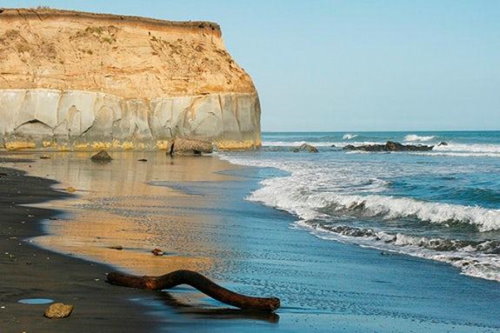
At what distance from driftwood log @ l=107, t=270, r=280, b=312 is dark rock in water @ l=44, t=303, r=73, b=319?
4.37 feet

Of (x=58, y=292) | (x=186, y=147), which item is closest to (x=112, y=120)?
(x=186, y=147)

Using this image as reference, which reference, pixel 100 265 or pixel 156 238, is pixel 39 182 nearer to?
pixel 156 238

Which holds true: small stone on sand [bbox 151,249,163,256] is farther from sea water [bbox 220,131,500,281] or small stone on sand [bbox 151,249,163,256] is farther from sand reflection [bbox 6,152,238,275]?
sea water [bbox 220,131,500,281]

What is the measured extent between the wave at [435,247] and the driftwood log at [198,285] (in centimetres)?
360

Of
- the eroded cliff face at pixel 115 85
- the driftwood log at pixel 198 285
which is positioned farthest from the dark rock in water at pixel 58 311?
the eroded cliff face at pixel 115 85

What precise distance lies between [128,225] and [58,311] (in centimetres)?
748

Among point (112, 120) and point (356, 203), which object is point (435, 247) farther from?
point (112, 120)

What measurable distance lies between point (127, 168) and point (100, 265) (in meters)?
23.3

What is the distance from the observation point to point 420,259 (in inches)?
425

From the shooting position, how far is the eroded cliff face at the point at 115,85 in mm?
53469

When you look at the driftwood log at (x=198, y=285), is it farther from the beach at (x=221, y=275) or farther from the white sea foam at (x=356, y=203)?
the white sea foam at (x=356, y=203)

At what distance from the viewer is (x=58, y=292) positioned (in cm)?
732

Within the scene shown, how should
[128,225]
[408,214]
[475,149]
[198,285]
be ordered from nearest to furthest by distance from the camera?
[198,285]
[128,225]
[408,214]
[475,149]

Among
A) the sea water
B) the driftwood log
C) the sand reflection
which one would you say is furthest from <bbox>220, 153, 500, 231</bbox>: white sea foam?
the driftwood log
